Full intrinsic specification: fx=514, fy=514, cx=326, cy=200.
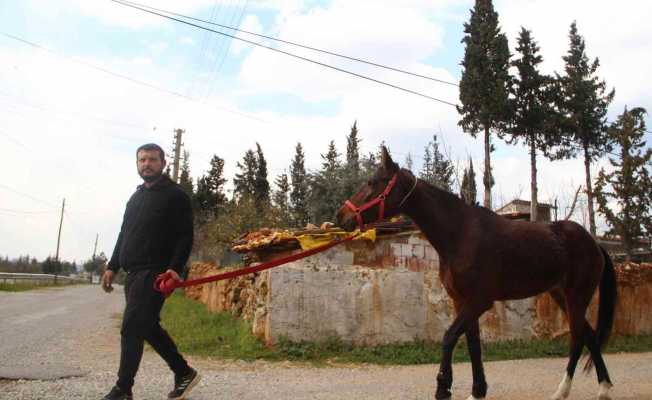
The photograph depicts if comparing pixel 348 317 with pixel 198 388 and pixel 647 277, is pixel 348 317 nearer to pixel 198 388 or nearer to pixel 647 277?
pixel 198 388

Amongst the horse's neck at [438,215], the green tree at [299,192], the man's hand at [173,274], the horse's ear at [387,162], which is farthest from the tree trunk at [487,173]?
the man's hand at [173,274]

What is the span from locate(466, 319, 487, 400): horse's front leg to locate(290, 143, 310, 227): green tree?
28.6 meters

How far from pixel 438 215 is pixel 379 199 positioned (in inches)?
22.0

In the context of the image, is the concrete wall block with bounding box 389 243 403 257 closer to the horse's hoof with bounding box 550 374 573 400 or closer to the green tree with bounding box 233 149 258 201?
the horse's hoof with bounding box 550 374 573 400

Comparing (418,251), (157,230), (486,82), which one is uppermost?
(486,82)

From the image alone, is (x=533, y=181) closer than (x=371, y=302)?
No

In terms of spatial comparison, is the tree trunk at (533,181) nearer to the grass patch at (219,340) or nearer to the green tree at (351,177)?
the green tree at (351,177)

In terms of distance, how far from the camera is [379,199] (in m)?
4.59

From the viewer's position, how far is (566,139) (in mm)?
33438

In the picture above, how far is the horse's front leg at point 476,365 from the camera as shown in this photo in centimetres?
443

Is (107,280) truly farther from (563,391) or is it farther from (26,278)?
(26,278)

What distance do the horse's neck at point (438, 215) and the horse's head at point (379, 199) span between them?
0.42 feet

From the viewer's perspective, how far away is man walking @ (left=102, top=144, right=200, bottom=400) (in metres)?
3.95

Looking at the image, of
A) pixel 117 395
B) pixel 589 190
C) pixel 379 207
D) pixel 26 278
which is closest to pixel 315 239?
pixel 379 207
